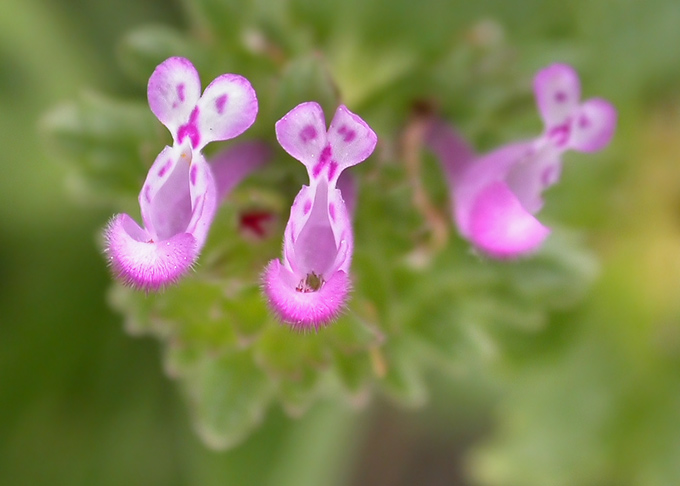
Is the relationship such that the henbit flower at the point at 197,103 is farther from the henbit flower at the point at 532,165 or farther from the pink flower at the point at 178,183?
the henbit flower at the point at 532,165

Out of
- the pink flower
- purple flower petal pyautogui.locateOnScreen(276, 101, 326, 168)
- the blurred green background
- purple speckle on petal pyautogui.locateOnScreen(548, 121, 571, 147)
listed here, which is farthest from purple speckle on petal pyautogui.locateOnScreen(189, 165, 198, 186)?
the blurred green background

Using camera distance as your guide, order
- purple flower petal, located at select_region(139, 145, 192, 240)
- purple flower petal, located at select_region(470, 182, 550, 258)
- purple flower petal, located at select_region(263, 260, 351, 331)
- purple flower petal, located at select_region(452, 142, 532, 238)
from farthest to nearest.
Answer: purple flower petal, located at select_region(452, 142, 532, 238)
purple flower petal, located at select_region(470, 182, 550, 258)
purple flower petal, located at select_region(139, 145, 192, 240)
purple flower petal, located at select_region(263, 260, 351, 331)

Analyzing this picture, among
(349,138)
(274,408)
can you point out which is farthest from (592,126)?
(274,408)

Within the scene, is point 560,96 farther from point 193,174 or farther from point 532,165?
point 193,174

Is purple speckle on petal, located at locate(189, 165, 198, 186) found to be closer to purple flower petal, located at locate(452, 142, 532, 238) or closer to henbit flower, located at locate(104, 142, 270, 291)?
henbit flower, located at locate(104, 142, 270, 291)

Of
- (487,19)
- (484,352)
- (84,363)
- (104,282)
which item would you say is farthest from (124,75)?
(484,352)
